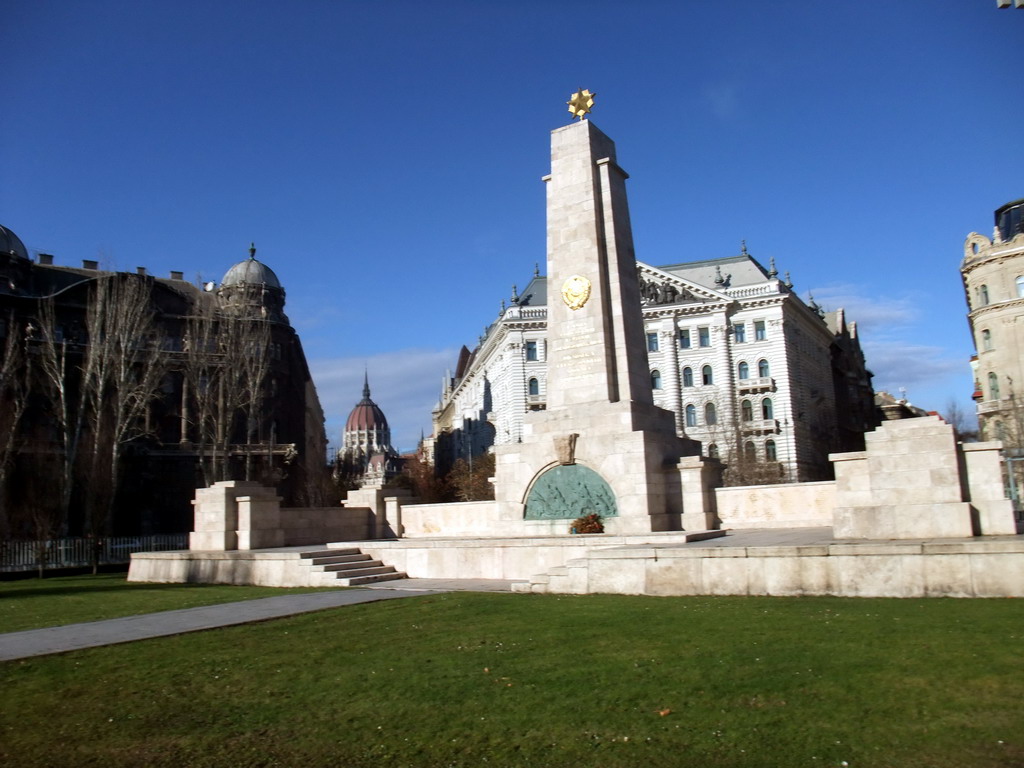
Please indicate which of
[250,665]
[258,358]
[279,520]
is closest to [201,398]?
[258,358]

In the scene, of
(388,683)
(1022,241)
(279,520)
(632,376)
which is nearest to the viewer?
(388,683)

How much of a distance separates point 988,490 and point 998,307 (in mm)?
56646

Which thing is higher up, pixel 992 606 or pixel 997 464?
pixel 997 464

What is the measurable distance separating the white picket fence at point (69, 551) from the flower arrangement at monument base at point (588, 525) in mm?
19759

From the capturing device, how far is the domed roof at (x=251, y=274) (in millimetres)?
67875

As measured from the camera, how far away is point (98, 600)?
1797 cm

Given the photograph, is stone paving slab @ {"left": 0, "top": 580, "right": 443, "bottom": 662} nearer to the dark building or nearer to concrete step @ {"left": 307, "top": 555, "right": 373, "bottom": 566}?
concrete step @ {"left": 307, "top": 555, "right": 373, "bottom": 566}

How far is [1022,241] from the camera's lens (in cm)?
6162

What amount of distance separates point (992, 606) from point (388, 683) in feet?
23.8

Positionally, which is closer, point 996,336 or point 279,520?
point 279,520

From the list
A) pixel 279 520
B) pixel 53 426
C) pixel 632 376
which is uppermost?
pixel 53 426

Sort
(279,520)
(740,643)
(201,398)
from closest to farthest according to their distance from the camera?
1. (740,643)
2. (279,520)
3. (201,398)

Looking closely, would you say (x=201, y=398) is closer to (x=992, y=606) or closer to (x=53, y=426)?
(x=53, y=426)

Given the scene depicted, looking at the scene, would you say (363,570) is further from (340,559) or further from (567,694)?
(567,694)
